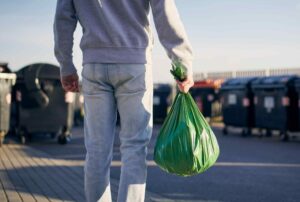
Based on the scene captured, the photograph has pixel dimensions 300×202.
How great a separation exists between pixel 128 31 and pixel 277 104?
10.6 m

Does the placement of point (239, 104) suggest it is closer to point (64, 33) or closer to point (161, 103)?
point (161, 103)

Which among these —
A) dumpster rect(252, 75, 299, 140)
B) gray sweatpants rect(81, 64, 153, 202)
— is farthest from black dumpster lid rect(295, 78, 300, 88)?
gray sweatpants rect(81, 64, 153, 202)

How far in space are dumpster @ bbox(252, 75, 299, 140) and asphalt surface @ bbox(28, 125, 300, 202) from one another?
1.70 metres

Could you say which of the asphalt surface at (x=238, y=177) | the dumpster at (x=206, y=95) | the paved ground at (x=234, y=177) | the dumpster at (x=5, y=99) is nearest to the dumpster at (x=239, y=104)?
the paved ground at (x=234, y=177)

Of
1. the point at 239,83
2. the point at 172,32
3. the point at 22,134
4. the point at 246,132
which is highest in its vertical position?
the point at 172,32

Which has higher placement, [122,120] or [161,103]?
[122,120]

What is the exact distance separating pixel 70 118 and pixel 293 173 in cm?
592

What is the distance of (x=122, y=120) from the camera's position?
329 cm

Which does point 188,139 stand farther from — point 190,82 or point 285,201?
point 285,201

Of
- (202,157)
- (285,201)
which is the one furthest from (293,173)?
(202,157)

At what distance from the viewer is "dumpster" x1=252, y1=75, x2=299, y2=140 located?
13.0 metres

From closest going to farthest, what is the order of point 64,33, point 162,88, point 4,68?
point 64,33, point 4,68, point 162,88

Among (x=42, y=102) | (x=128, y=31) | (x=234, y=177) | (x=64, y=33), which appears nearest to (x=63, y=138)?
(x=42, y=102)

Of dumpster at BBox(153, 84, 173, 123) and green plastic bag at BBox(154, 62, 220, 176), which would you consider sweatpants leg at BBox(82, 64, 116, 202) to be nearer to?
green plastic bag at BBox(154, 62, 220, 176)
